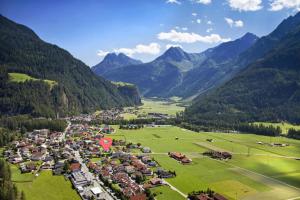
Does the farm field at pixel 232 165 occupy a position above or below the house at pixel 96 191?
above

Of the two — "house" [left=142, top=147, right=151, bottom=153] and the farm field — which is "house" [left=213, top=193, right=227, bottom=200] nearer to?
the farm field

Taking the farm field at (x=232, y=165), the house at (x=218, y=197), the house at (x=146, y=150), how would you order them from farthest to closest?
the house at (x=146, y=150), the farm field at (x=232, y=165), the house at (x=218, y=197)

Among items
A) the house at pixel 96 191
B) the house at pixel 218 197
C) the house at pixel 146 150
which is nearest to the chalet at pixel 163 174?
the house at pixel 218 197

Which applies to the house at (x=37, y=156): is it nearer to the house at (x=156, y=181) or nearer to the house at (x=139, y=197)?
the house at (x=156, y=181)

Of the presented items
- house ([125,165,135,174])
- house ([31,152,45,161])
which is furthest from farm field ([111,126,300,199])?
house ([31,152,45,161])

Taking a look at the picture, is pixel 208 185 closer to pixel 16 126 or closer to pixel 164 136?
pixel 164 136

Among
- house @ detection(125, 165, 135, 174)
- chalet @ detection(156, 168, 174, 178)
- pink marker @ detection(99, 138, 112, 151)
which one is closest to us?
chalet @ detection(156, 168, 174, 178)

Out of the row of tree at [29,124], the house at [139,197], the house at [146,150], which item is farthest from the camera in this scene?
the row of tree at [29,124]

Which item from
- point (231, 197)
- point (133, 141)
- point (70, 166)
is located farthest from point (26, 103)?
point (231, 197)
